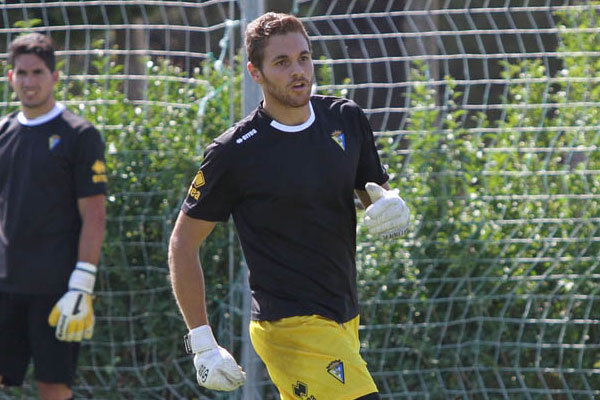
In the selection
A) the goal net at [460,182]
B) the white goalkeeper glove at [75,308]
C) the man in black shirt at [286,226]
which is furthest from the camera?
the goal net at [460,182]

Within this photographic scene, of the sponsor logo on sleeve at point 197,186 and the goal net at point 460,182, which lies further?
the goal net at point 460,182

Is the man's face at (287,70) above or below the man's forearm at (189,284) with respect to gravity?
above

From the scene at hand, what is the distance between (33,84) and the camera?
527 cm

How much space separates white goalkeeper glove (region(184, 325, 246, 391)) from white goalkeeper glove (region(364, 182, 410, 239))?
676 millimetres

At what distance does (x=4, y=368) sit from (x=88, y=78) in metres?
1.70

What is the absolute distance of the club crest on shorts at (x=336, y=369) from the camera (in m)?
3.85

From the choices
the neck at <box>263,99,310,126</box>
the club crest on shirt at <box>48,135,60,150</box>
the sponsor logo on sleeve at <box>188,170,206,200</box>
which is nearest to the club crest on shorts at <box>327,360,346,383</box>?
the sponsor logo on sleeve at <box>188,170,206,200</box>

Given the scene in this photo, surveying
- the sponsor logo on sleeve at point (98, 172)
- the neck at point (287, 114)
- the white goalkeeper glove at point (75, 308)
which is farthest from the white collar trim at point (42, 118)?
the neck at point (287, 114)

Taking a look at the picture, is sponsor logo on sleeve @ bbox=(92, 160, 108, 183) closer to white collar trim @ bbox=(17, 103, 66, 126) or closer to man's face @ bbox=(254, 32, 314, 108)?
white collar trim @ bbox=(17, 103, 66, 126)

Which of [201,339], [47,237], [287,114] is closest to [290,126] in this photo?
[287,114]

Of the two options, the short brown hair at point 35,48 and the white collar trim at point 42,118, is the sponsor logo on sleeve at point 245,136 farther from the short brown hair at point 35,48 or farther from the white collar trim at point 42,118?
the short brown hair at point 35,48

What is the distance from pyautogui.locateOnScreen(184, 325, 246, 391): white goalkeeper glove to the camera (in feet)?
12.7

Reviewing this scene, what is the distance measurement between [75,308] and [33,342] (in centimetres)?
29

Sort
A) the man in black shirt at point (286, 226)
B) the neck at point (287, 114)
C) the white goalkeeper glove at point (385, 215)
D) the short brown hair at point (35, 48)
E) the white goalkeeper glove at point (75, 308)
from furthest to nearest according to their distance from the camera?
the short brown hair at point (35, 48), the white goalkeeper glove at point (75, 308), the neck at point (287, 114), the man in black shirt at point (286, 226), the white goalkeeper glove at point (385, 215)
